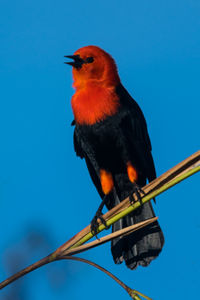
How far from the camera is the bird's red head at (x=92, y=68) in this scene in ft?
7.36

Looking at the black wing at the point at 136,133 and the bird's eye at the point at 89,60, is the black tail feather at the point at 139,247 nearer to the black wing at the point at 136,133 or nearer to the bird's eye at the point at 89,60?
the black wing at the point at 136,133

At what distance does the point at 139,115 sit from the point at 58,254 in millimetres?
1402

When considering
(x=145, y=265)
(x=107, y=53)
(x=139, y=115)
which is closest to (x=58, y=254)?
(x=145, y=265)

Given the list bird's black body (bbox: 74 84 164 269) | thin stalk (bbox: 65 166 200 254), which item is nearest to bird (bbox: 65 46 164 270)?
bird's black body (bbox: 74 84 164 269)

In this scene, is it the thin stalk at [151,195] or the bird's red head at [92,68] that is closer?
the thin stalk at [151,195]

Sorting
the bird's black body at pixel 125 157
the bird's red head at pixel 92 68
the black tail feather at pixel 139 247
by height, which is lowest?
the black tail feather at pixel 139 247

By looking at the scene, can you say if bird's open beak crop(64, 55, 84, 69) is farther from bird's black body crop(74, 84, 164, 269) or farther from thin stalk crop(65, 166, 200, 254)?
thin stalk crop(65, 166, 200, 254)

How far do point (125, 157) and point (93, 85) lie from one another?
15.9 inches

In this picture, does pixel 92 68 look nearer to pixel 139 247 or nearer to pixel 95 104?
pixel 95 104

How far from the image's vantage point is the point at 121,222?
2250 mm

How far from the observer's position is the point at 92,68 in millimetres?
2260

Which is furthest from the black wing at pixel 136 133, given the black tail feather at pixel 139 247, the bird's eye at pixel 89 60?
the black tail feather at pixel 139 247

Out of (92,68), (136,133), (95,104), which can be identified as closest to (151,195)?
(95,104)

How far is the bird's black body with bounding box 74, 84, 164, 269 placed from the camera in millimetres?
2051
